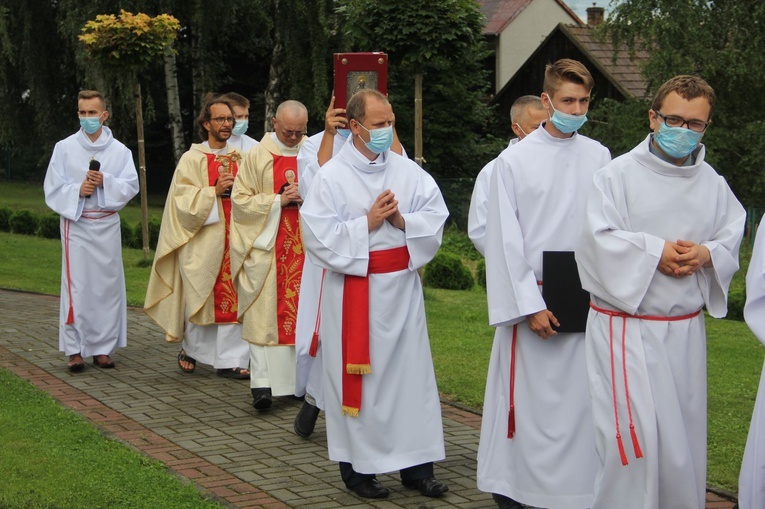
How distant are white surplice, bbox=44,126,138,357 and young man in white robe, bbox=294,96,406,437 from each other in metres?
3.02

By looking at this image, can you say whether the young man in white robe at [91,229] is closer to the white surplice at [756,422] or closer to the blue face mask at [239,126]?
the blue face mask at [239,126]

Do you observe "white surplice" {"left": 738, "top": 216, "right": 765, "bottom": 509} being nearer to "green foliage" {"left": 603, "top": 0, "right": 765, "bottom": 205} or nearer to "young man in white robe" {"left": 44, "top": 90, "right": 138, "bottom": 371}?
"young man in white robe" {"left": 44, "top": 90, "right": 138, "bottom": 371}

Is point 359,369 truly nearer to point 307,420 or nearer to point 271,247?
point 307,420

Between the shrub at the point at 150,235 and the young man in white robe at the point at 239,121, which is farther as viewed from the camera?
the shrub at the point at 150,235

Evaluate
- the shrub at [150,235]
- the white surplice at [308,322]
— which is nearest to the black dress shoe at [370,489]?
the white surplice at [308,322]

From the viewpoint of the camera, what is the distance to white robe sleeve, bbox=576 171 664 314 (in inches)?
207

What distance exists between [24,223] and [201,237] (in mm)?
16793

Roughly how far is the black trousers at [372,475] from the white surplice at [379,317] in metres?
0.08

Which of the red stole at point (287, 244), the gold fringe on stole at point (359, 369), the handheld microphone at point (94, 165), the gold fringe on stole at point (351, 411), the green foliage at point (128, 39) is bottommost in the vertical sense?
the gold fringe on stole at point (351, 411)

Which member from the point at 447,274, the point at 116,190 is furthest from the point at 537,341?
the point at 447,274

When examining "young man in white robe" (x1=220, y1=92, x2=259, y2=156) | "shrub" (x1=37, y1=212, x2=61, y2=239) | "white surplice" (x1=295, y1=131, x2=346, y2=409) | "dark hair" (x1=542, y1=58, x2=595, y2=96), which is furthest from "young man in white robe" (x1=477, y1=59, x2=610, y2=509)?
"shrub" (x1=37, y1=212, x2=61, y2=239)

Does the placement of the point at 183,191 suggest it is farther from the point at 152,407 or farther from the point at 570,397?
the point at 570,397

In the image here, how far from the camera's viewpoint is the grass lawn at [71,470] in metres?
6.37

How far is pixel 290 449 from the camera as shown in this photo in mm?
7621
